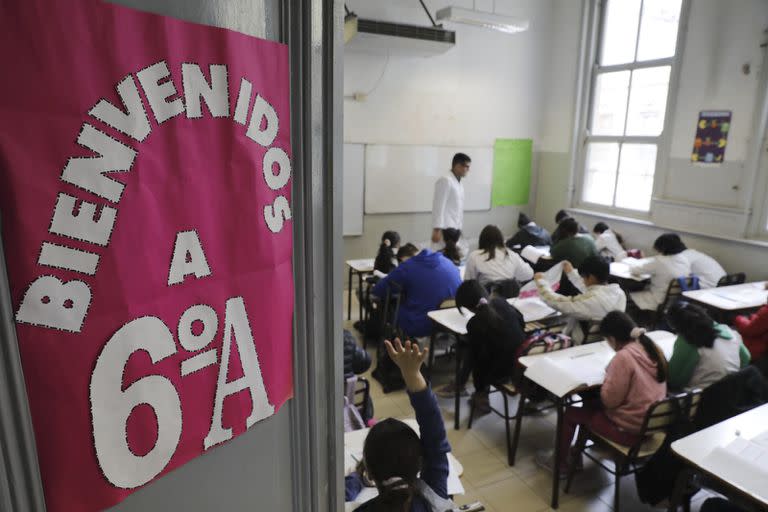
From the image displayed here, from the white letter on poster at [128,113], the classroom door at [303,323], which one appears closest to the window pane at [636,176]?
the classroom door at [303,323]

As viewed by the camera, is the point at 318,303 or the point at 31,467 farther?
the point at 318,303

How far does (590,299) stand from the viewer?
3213 mm

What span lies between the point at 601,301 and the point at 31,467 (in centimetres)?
320

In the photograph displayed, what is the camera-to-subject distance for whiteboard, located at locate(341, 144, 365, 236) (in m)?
6.00

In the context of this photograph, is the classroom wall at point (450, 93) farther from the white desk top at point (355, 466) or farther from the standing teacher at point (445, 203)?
the white desk top at point (355, 466)

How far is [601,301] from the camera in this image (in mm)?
3199

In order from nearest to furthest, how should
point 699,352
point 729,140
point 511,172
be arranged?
point 699,352 → point 729,140 → point 511,172

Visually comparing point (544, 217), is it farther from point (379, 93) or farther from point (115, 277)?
point (115, 277)

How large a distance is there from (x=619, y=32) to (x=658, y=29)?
1.87 feet

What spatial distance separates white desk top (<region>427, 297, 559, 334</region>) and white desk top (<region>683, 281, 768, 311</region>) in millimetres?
1331

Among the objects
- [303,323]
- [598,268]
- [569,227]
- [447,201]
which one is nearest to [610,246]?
[569,227]

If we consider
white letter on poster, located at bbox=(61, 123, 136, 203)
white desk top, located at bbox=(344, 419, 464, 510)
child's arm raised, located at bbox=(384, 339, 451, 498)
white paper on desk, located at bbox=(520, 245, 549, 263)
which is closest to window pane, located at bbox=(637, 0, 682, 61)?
white paper on desk, located at bbox=(520, 245, 549, 263)

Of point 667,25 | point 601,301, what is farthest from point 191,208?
point 667,25

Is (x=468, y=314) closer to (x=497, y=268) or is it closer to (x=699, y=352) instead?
(x=497, y=268)
